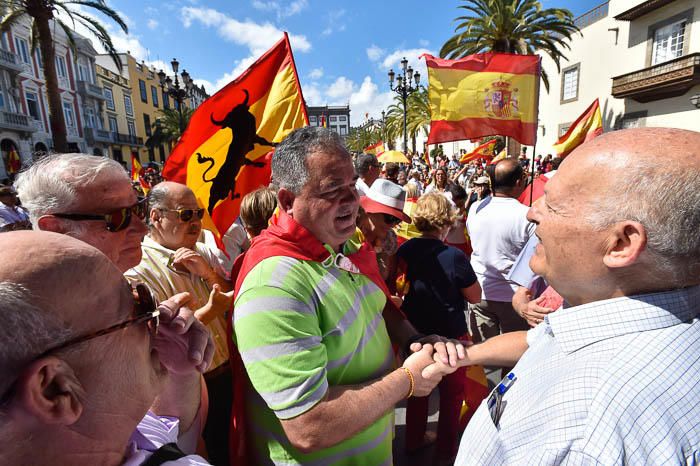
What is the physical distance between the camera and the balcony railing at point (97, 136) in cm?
3334

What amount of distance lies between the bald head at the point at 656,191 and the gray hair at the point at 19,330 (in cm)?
125

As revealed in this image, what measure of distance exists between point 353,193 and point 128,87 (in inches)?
1921

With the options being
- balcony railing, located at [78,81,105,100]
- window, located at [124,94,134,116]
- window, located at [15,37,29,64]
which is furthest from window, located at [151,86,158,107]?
window, located at [15,37,29,64]

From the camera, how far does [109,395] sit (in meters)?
0.77

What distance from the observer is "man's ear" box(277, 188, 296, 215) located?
1.58m

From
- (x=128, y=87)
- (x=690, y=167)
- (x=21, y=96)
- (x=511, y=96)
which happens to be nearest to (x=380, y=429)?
(x=690, y=167)

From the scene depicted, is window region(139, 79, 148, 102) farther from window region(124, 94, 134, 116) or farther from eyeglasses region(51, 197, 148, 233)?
eyeglasses region(51, 197, 148, 233)

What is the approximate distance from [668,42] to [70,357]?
25.4 meters

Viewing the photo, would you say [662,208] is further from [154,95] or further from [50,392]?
[154,95]

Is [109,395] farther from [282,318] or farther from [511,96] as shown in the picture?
[511,96]

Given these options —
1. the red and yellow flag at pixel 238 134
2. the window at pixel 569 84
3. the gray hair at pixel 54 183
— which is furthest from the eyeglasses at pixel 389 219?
the window at pixel 569 84

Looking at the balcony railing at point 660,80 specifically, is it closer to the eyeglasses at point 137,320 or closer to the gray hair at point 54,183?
the gray hair at point 54,183

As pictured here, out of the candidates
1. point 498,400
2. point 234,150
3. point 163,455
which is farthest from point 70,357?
point 234,150

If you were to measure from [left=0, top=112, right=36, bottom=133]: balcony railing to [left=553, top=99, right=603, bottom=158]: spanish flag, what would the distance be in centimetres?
3017
